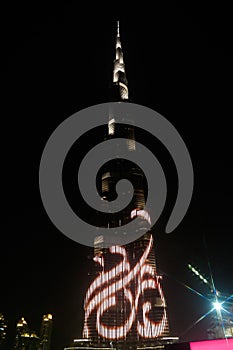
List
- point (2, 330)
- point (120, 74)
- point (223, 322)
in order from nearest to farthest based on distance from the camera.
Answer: point (223, 322) → point (2, 330) → point (120, 74)

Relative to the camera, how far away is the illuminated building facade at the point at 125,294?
82125mm

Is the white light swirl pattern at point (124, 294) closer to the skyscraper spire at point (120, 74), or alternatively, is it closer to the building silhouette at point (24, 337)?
the building silhouette at point (24, 337)

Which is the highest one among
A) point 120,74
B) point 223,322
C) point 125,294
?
point 120,74

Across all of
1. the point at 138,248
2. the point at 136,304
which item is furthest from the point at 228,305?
the point at 138,248

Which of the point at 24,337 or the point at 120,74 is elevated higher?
the point at 120,74

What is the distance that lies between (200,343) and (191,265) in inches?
1986

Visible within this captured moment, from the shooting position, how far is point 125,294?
290ft

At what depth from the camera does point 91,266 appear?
96.2 m

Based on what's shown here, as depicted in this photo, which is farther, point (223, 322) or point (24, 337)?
point (24, 337)

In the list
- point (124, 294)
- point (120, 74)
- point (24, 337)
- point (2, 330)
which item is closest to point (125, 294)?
point (124, 294)

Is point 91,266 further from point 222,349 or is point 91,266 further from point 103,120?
point 222,349

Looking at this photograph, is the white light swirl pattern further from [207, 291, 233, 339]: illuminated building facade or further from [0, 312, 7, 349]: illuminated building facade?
[0, 312, 7, 349]: illuminated building facade

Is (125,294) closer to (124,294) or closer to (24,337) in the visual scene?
(124,294)

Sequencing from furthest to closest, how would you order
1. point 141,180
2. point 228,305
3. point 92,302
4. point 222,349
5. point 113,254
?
point 141,180 < point 113,254 < point 92,302 < point 228,305 < point 222,349
